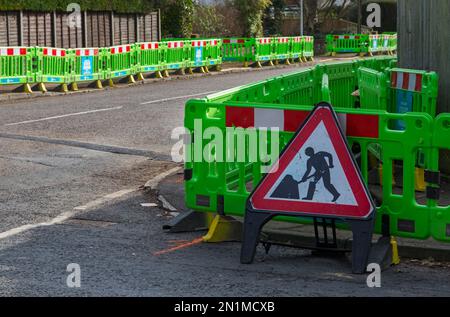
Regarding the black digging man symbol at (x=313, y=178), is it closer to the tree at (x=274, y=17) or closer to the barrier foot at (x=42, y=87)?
the barrier foot at (x=42, y=87)

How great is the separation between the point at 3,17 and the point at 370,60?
15.7 meters

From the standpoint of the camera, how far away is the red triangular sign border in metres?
7.59

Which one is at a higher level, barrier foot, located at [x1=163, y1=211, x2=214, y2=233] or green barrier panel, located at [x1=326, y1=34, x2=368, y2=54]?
green barrier panel, located at [x1=326, y1=34, x2=368, y2=54]

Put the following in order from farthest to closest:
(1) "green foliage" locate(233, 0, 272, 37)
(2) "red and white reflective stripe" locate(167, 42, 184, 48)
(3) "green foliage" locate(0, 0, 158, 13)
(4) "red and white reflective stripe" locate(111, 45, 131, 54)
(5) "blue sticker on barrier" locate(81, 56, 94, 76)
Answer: (1) "green foliage" locate(233, 0, 272, 37) → (2) "red and white reflective stripe" locate(167, 42, 184, 48) → (3) "green foliage" locate(0, 0, 158, 13) → (4) "red and white reflective stripe" locate(111, 45, 131, 54) → (5) "blue sticker on barrier" locate(81, 56, 94, 76)

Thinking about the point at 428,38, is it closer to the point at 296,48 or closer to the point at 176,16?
the point at 176,16

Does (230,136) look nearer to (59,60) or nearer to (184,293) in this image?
(184,293)

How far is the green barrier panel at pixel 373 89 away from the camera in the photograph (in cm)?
1145

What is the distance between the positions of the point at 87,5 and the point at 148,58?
345 centimetres

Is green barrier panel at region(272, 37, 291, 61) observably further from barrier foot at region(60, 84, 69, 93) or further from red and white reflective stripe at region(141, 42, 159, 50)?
barrier foot at region(60, 84, 69, 93)

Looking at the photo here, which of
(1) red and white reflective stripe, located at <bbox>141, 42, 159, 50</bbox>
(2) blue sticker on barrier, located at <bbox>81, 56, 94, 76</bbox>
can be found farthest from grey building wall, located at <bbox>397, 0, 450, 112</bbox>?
(1) red and white reflective stripe, located at <bbox>141, 42, 159, 50</bbox>

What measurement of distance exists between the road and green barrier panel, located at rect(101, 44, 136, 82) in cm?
1242

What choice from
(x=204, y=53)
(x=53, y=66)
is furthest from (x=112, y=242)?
(x=204, y=53)

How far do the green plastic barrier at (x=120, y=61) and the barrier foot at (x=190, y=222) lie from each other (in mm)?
20002
